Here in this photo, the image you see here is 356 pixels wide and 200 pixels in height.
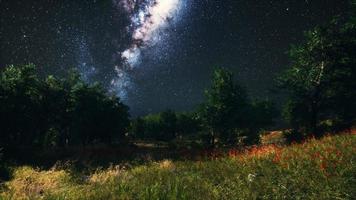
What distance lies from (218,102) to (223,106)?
89 cm

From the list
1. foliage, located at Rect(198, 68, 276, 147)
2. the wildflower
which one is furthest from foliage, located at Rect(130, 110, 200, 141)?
the wildflower

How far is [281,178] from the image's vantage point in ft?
32.6

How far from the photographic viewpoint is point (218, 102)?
4209cm

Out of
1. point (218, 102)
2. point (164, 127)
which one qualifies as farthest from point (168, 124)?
point (218, 102)

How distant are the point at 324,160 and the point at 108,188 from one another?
6.55 metres

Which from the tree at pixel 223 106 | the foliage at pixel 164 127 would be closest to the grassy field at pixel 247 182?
the tree at pixel 223 106

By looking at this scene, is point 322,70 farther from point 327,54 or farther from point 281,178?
point 281,178

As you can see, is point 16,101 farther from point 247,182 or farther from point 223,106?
point 247,182

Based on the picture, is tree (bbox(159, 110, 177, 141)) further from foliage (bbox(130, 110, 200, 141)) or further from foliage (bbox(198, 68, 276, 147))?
foliage (bbox(198, 68, 276, 147))

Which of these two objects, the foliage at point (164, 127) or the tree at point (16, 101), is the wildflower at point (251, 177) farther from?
the foliage at point (164, 127)

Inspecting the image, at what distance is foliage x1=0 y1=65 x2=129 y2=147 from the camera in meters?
43.7

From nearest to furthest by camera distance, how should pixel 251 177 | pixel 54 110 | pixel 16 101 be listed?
pixel 251 177
pixel 16 101
pixel 54 110

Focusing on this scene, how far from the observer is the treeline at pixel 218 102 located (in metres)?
36.0

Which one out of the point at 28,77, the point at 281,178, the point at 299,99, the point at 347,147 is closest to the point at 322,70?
the point at 299,99
